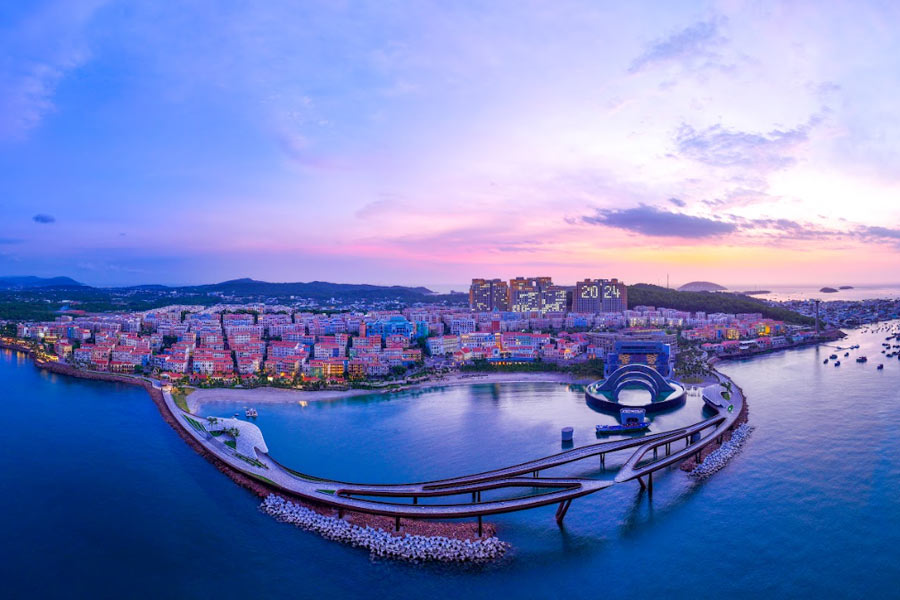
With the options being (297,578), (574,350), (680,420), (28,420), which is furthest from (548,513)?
(574,350)

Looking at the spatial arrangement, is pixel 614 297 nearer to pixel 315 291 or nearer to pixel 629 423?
pixel 629 423

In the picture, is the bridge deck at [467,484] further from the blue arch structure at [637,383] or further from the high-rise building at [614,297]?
the high-rise building at [614,297]

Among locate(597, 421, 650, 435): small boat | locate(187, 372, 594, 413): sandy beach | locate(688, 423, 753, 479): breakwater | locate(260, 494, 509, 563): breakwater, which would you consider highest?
locate(187, 372, 594, 413): sandy beach

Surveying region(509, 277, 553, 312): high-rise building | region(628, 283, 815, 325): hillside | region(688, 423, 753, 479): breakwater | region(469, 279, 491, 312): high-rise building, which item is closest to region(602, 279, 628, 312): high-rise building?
region(628, 283, 815, 325): hillside

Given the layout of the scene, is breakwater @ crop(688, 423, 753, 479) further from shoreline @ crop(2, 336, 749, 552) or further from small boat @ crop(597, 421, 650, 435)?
small boat @ crop(597, 421, 650, 435)

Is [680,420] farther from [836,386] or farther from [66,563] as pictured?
[66,563]
